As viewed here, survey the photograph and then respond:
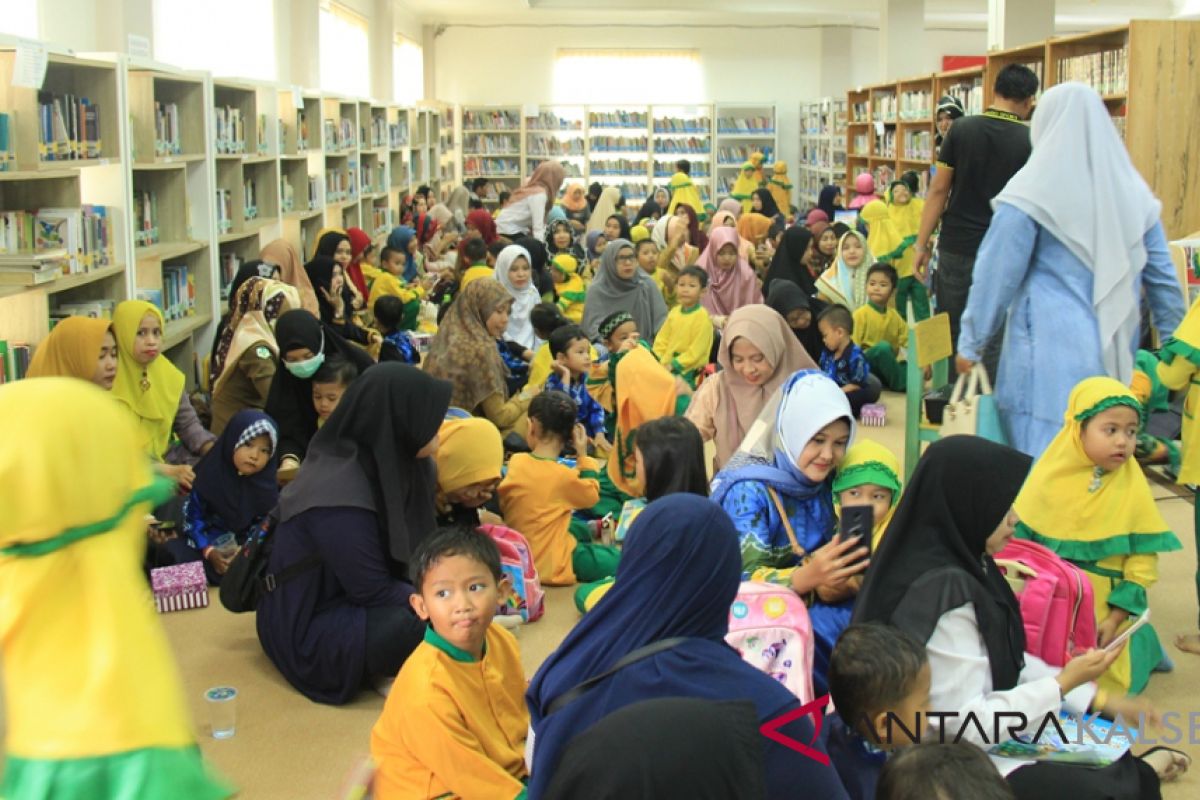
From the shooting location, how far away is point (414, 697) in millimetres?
2707

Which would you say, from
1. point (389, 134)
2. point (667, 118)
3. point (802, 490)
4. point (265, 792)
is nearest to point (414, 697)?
point (265, 792)

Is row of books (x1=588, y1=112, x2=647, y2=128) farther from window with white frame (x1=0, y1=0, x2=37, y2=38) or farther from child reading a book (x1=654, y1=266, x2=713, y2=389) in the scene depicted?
window with white frame (x1=0, y1=0, x2=37, y2=38)

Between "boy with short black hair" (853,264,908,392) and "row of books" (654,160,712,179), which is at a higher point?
"row of books" (654,160,712,179)

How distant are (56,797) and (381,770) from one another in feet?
4.45

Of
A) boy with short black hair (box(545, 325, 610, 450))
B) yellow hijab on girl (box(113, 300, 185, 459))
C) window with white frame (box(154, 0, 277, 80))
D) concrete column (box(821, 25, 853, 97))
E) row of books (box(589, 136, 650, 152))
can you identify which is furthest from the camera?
concrete column (box(821, 25, 853, 97))

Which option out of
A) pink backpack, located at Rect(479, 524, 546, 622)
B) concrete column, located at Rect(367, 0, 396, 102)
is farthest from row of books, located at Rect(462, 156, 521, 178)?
pink backpack, located at Rect(479, 524, 546, 622)

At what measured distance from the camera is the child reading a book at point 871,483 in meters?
3.12

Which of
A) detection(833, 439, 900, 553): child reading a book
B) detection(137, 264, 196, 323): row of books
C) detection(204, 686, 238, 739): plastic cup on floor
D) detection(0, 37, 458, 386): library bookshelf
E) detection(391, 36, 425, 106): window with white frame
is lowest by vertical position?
detection(204, 686, 238, 739): plastic cup on floor

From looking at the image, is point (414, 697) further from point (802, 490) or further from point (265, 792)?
point (802, 490)

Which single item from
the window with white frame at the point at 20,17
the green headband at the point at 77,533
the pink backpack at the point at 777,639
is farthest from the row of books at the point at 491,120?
the green headband at the point at 77,533

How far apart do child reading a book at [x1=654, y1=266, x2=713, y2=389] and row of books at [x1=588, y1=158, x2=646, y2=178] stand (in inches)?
512

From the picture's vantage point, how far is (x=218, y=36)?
33.6ft

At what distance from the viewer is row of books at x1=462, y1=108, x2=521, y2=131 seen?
64.7 ft

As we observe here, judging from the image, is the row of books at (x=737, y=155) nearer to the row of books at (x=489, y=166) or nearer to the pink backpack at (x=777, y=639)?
the row of books at (x=489, y=166)
